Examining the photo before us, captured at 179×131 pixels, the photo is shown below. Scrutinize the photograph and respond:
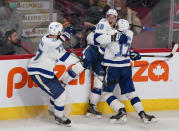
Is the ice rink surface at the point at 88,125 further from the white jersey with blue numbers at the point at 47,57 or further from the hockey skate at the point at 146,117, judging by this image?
the white jersey with blue numbers at the point at 47,57

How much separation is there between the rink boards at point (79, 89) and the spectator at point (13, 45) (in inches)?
5.8

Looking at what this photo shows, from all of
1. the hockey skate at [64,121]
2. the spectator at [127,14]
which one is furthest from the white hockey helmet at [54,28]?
the spectator at [127,14]

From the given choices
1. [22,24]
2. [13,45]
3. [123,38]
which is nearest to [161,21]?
[123,38]

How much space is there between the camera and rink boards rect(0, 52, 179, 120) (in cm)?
484

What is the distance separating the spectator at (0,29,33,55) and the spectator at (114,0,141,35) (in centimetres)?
110

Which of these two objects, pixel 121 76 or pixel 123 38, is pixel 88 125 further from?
pixel 123 38

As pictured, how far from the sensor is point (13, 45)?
4977mm

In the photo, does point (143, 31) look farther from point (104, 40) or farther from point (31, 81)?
point (31, 81)

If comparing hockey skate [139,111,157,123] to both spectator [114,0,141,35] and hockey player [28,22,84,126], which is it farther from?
spectator [114,0,141,35]

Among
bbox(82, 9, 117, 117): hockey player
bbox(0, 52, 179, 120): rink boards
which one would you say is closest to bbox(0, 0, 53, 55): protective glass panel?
bbox(0, 52, 179, 120): rink boards

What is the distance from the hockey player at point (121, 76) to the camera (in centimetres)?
476

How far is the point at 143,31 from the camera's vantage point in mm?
5379

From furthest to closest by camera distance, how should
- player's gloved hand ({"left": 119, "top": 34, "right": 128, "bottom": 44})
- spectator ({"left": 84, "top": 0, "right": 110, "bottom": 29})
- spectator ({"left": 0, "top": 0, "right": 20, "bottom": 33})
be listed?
spectator ({"left": 84, "top": 0, "right": 110, "bottom": 29}), spectator ({"left": 0, "top": 0, "right": 20, "bottom": 33}), player's gloved hand ({"left": 119, "top": 34, "right": 128, "bottom": 44})

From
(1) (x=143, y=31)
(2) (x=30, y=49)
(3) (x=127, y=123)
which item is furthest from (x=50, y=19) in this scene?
(3) (x=127, y=123)
